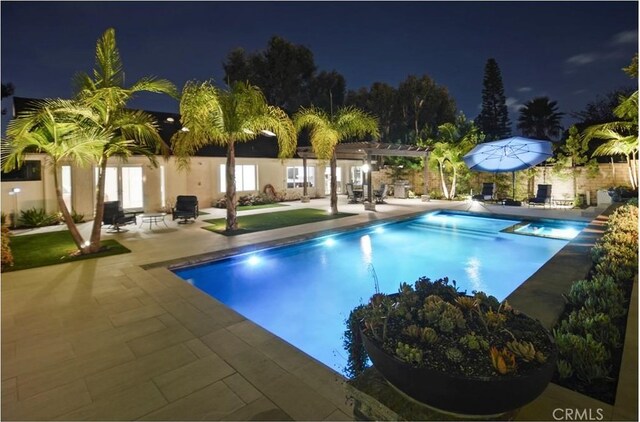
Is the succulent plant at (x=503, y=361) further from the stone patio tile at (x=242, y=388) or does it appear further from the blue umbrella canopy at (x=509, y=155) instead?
the blue umbrella canopy at (x=509, y=155)

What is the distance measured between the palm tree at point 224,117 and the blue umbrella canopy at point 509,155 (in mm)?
8890

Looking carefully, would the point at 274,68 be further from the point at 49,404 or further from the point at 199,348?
the point at 49,404

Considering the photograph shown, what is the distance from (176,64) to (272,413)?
2562 inches

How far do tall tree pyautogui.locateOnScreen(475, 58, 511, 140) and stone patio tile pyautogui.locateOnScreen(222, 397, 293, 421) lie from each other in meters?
42.3

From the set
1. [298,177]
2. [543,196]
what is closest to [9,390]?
[543,196]

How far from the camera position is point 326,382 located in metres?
3.17

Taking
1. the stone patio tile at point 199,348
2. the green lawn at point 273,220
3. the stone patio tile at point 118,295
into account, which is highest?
the green lawn at point 273,220

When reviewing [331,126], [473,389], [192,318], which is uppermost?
[331,126]

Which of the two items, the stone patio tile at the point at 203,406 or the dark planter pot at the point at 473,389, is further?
the stone patio tile at the point at 203,406

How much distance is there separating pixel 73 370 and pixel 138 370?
0.67 meters

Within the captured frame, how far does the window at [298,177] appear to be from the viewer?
21.3 meters

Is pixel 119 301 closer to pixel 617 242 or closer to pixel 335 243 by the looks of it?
pixel 335 243

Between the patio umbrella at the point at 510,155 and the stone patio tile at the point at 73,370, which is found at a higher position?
the patio umbrella at the point at 510,155

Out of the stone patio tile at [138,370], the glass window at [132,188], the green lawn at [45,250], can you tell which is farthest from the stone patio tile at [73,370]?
the glass window at [132,188]
